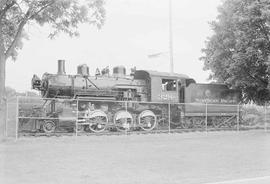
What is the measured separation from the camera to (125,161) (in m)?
12.8

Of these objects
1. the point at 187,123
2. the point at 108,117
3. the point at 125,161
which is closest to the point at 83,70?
the point at 108,117

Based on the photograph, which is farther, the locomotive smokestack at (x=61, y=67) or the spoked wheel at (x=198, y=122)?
the spoked wheel at (x=198, y=122)

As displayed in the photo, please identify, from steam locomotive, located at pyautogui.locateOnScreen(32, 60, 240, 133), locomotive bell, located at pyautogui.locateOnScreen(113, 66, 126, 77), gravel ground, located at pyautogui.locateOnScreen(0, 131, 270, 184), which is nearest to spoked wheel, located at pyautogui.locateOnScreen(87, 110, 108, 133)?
steam locomotive, located at pyautogui.locateOnScreen(32, 60, 240, 133)

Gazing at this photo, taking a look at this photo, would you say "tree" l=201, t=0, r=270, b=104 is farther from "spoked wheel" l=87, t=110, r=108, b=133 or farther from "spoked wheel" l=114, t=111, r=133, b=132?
"spoked wheel" l=87, t=110, r=108, b=133

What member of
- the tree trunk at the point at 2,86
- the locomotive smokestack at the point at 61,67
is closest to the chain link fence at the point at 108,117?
the tree trunk at the point at 2,86

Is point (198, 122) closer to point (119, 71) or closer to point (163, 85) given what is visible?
point (163, 85)

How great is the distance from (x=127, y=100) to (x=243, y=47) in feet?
27.8

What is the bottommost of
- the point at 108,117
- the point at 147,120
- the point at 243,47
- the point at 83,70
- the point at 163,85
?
the point at 147,120

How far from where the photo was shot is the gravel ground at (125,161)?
408 inches

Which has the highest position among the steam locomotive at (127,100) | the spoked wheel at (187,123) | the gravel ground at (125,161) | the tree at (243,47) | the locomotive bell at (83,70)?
the tree at (243,47)

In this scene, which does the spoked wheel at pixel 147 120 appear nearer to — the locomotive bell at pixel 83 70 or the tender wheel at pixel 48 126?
the locomotive bell at pixel 83 70

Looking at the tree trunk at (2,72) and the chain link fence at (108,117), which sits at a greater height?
the tree trunk at (2,72)

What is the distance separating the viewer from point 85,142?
17.5m

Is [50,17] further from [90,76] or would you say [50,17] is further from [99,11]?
[90,76]
